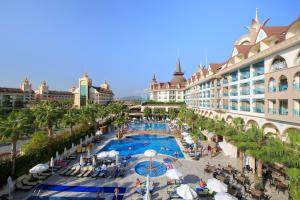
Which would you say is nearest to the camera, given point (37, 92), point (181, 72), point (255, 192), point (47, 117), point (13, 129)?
point (255, 192)

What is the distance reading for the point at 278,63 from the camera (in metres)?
20.9

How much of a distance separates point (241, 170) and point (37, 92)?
473 ft

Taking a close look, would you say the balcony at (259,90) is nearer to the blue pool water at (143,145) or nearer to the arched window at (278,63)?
the arched window at (278,63)

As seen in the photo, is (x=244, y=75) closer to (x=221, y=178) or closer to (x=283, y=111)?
(x=283, y=111)

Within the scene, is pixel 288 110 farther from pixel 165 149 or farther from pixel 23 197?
pixel 23 197

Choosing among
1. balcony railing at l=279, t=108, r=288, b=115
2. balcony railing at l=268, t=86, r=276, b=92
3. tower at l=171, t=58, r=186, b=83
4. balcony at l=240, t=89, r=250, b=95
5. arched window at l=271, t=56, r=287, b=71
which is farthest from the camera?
tower at l=171, t=58, r=186, b=83

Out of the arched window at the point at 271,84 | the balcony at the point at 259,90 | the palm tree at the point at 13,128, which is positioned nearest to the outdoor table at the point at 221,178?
the arched window at the point at 271,84

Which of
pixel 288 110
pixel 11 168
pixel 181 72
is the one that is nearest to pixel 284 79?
pixel 288 110

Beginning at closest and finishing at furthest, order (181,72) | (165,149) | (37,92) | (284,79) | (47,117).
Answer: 1. (284,79)
2. (47,117)
3. (165,149)
4. (181,72)
5. (37,92)

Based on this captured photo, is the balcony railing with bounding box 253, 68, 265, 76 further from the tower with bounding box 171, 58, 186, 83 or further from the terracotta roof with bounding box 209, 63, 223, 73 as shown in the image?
the tower with bounding box 171, 58, 186, 83

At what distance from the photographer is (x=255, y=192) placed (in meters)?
A: 15.5

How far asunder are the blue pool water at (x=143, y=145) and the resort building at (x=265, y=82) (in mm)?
10819

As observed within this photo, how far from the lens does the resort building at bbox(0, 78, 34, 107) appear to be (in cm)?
9938

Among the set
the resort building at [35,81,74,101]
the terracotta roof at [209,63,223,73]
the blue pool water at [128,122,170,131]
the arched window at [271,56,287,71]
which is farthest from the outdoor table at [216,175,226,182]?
the resort building at [35,81,74,101]
